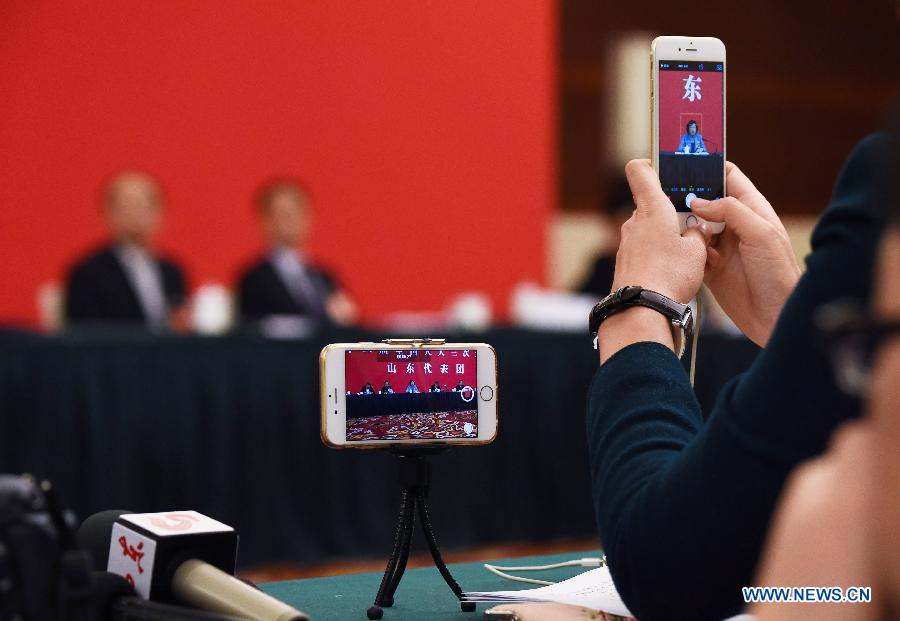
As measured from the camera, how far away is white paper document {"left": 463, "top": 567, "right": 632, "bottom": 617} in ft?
2.56

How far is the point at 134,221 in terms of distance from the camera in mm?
4566

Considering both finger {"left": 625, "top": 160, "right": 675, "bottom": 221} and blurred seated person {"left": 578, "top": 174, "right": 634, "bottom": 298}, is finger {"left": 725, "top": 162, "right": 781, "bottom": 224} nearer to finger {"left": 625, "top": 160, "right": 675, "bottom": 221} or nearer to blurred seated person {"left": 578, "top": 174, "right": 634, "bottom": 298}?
finger {"left": 625, "top": 160, "right": 675, "bottom": 221}

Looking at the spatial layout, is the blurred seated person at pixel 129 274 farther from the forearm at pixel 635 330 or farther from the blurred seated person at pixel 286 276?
the forearm at pixel 635 330

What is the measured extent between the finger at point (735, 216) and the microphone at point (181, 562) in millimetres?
389

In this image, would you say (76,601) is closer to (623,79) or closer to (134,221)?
(134,221)

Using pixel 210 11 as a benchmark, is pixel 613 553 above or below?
below

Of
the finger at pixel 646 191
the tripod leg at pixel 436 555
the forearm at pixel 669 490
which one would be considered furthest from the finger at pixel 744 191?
the tripod leg at pixel 436 555

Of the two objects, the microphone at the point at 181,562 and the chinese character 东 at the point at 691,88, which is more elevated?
the chinese character 东 at the point at 691,88

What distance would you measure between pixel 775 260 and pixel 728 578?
274 mm

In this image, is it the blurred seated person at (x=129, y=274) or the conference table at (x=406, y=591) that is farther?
the blurred seated person at (x=129, y=274)

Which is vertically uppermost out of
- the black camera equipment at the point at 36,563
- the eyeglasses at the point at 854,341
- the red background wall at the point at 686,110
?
the red background wall at the point at 686,110

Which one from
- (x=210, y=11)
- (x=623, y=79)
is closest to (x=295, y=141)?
(x=210, y=11)

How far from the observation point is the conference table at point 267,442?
3.32m

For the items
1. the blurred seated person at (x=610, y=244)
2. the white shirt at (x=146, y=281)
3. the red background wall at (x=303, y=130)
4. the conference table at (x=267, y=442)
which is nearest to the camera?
the conference table at (x=267, y=442)
